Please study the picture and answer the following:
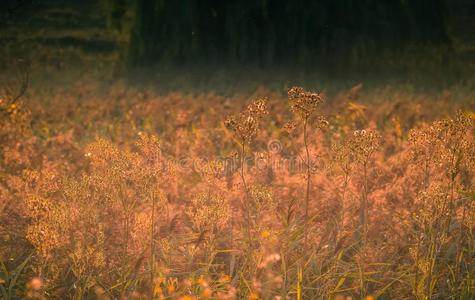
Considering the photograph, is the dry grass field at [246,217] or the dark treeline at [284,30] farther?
the dark treeline at [284,30]

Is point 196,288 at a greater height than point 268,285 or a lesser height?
lesser

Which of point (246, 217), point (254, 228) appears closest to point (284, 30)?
point (246, 217)

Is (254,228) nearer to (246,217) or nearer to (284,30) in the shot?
(246,217)

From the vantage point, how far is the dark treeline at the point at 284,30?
1169 cm

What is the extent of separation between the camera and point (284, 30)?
39.0 ft

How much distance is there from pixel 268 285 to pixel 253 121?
55cm

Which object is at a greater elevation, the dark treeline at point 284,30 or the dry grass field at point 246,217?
the dark treeline at point 284,30

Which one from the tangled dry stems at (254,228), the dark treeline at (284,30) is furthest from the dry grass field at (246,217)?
the dark treeline at (284,30)

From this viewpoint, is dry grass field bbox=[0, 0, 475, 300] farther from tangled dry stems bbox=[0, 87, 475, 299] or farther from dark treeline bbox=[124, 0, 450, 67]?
dark treeline bbox=[124, 0, 450, 67]

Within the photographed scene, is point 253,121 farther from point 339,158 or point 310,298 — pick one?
point 310,298

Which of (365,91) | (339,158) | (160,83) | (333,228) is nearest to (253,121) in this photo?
(339,158)

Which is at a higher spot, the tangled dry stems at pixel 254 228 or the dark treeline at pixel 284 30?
the dark treeline at pixel 284 30

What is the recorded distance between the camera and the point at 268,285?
Result: 1.84m

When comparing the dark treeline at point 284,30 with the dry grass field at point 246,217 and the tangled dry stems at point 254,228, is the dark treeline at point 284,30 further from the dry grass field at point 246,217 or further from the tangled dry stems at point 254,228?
the tangled dry stems at point 254,228
